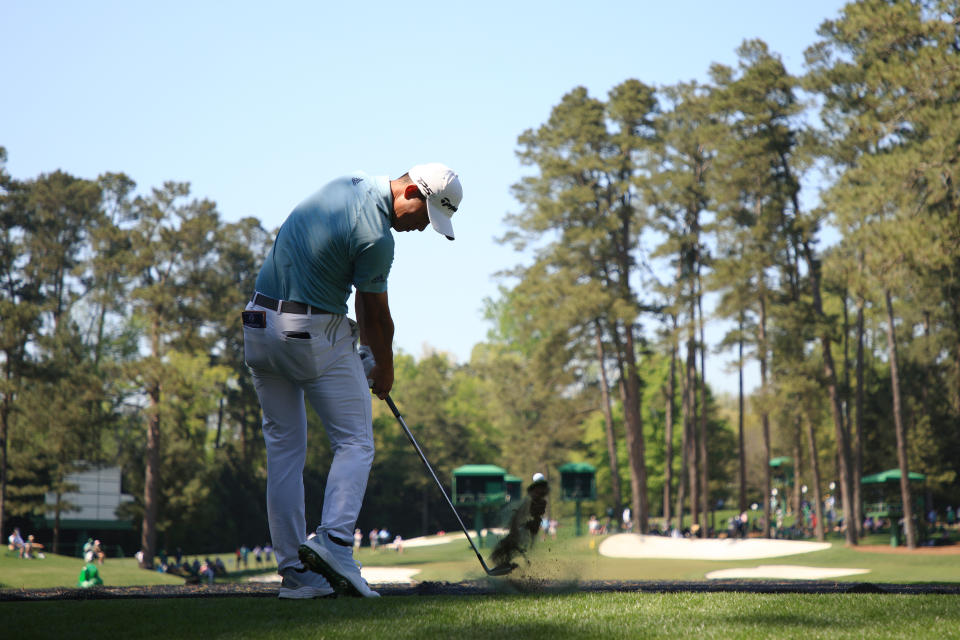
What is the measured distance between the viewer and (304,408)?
467cm

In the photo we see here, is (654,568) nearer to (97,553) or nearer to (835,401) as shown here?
(835,401)

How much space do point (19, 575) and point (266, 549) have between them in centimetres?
2638

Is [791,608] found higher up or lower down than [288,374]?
lower down

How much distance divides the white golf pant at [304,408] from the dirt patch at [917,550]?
28.8 meters

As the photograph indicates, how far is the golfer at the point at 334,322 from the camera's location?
4.62 m

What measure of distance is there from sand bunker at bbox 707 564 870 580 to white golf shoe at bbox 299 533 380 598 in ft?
70.7

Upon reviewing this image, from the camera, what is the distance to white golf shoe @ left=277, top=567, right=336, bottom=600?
455 cm

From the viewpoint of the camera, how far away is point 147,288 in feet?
135

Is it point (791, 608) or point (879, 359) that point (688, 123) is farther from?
point (791, 608)

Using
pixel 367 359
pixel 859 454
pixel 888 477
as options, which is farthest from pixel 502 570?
pixel 888 477

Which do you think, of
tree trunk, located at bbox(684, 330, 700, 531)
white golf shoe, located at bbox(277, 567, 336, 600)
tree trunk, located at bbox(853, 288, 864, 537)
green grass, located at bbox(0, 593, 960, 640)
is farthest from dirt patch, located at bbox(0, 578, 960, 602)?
tree trunk, located at bbox(684, 330, 700, 531)

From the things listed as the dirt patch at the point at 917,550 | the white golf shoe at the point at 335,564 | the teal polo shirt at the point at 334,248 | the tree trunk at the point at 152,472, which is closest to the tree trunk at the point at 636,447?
the dirt patch at the point at 917,550

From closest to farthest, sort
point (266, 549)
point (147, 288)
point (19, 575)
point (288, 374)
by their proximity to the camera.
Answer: point (288, 374)
point (19, 575)
point (147, 288)
point (266, 549)

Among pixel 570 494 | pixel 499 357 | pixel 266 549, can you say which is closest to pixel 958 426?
pixel 570 494
